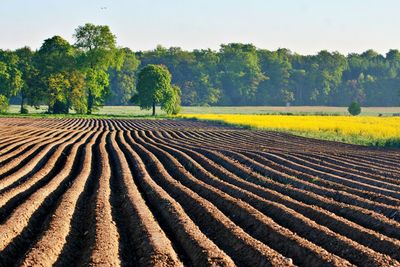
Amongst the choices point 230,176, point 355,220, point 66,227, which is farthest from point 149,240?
point 230,176

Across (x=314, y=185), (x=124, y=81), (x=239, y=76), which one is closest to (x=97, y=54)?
(x=124, y=81)

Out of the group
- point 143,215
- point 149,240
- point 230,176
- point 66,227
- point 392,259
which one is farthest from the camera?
point 230,176

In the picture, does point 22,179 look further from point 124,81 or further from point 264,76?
point 264,76

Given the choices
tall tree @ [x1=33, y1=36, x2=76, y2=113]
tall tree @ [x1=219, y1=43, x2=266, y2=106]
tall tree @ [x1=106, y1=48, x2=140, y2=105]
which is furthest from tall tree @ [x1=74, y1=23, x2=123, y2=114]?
tall tree @ [x1=219, y1=43, x2=266, y2=106]

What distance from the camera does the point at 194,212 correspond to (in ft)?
41.7

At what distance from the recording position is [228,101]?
132125 millimetres

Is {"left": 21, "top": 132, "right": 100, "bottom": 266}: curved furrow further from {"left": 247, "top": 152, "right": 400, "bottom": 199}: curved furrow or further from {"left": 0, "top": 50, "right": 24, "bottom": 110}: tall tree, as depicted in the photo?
{"left": 0, "top": 50, "right": 24, "bottom": 110}: tall tree

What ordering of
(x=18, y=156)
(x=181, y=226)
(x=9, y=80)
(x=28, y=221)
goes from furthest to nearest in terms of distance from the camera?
(x=9, y=80) → (x=18, y=156) → (x=28, y=221) → (x=181, y=226)

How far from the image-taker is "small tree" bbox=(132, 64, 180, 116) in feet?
271

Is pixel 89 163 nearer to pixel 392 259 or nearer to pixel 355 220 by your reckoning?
pixel 355 220

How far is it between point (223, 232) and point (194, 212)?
2.03m

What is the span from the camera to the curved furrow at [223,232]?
9000 mm

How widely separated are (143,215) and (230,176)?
669cm

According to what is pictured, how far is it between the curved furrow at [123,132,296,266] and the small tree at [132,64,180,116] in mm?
66492
